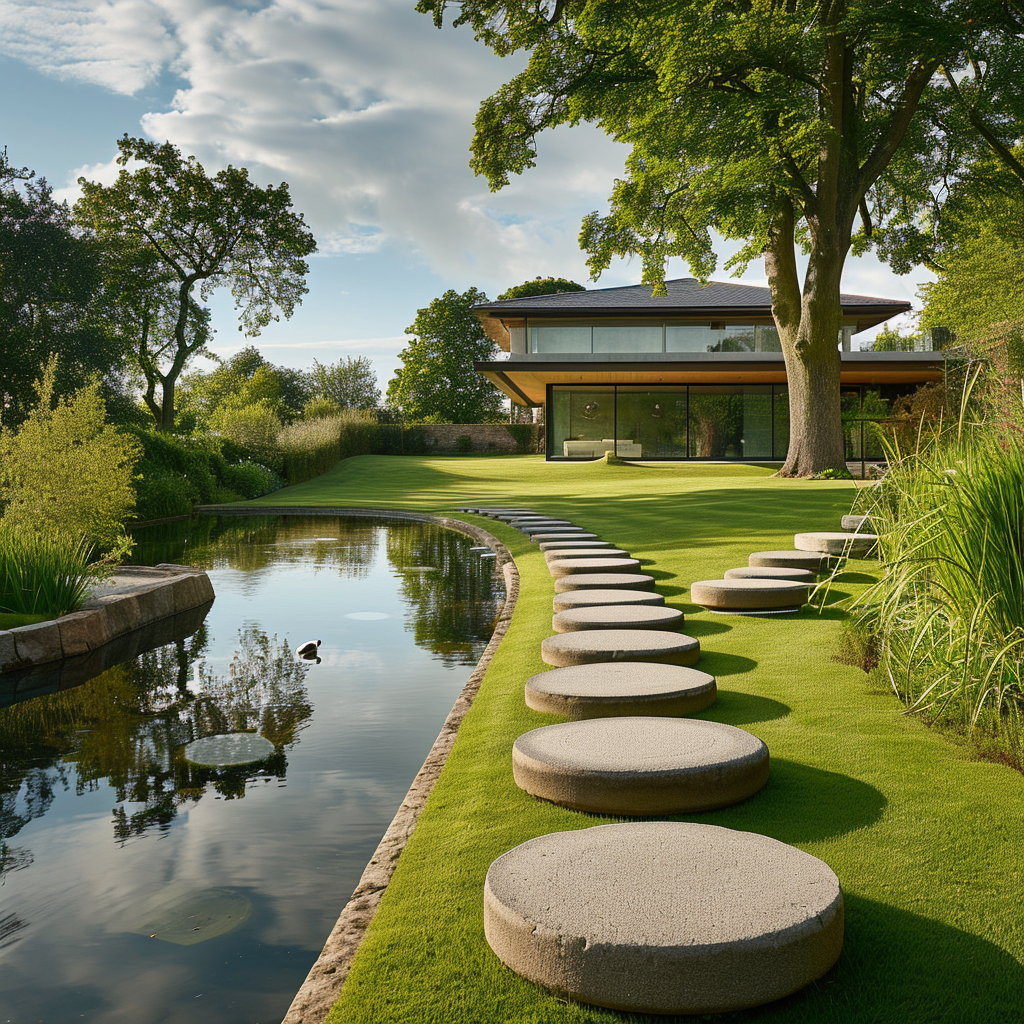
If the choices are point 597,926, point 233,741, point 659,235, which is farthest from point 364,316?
point 597,926

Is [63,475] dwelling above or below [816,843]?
above

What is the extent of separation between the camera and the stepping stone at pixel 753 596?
21.8 ft

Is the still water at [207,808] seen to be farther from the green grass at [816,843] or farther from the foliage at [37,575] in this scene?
the foliage at [37,575]

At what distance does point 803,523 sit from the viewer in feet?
40.4

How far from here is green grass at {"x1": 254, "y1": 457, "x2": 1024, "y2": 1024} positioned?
6.95 feet

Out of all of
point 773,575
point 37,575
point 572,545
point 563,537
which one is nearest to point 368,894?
point 773,575

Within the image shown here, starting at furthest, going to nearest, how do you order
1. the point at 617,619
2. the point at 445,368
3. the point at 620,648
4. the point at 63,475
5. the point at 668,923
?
1. the point at 445,368
2. the point at 63,475
3. the point at 617,619
4. the point at 620,648
5. the point at 668,923

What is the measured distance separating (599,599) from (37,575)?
508cm

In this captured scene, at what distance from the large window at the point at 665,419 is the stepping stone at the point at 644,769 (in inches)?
1117

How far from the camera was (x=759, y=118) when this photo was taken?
1488 centimetres

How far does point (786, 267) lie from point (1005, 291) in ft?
69.5

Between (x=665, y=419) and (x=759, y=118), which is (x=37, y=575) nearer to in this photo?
(x=759, y=118)

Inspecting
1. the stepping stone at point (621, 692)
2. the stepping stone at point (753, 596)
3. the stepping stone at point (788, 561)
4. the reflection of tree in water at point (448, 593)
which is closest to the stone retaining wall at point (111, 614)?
A: the reflection of tree in water at point (448, 593)

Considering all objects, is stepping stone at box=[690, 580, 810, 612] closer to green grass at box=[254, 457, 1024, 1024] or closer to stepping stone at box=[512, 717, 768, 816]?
green grass at box=[254, 457, 1024, 1024]
